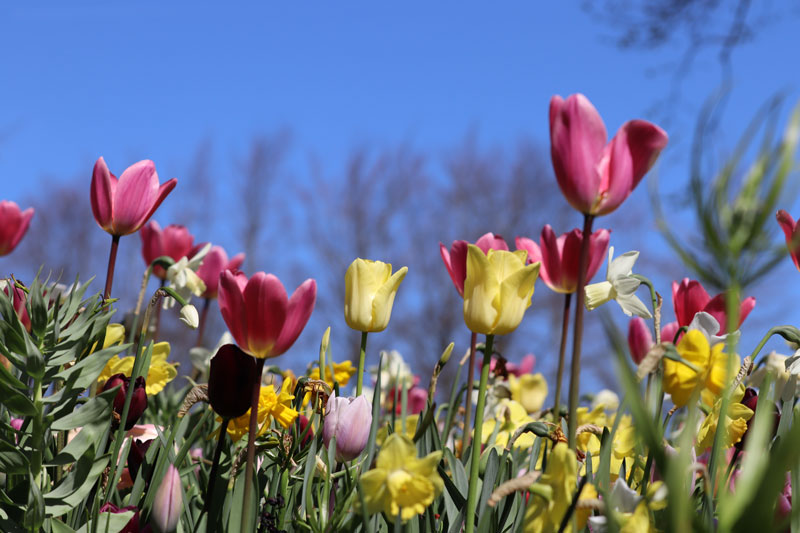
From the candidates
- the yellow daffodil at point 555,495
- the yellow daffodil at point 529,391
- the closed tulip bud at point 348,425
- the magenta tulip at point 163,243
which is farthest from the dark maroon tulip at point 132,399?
the yellow daffodil at point 529,391

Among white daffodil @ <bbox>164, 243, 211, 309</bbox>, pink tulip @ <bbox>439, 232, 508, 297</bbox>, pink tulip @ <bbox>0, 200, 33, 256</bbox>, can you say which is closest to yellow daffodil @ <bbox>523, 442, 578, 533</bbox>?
pink tulip @ <bbox>439, 232, 508, 297</bbox>

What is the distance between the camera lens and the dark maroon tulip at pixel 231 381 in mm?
1125

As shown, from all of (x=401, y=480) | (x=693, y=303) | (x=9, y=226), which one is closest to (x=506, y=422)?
(x=693, y=303)

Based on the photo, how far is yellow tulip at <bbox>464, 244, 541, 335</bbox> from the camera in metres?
1.04

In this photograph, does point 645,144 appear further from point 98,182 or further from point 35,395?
point 98,182

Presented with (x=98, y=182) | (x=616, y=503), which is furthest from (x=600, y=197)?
(x=98, y=182)

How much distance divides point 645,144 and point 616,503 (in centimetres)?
44

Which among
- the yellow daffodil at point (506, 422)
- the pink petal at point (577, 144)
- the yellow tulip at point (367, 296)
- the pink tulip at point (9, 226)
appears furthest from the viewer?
the pink tulip at point (9, 226)

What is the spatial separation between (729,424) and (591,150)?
609 millimetres

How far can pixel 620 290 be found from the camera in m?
1.51

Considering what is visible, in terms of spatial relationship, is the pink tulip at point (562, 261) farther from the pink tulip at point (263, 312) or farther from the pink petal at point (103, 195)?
the pink petal at point (103, 195)

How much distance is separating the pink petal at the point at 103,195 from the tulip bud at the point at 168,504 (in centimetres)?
77

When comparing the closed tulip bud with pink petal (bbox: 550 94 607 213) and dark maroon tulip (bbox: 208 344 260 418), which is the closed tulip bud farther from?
pink petal (bbox: 550 94 607 213)

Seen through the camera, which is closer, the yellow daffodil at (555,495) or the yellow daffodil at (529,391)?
the yellow daffodil at (555,495)
